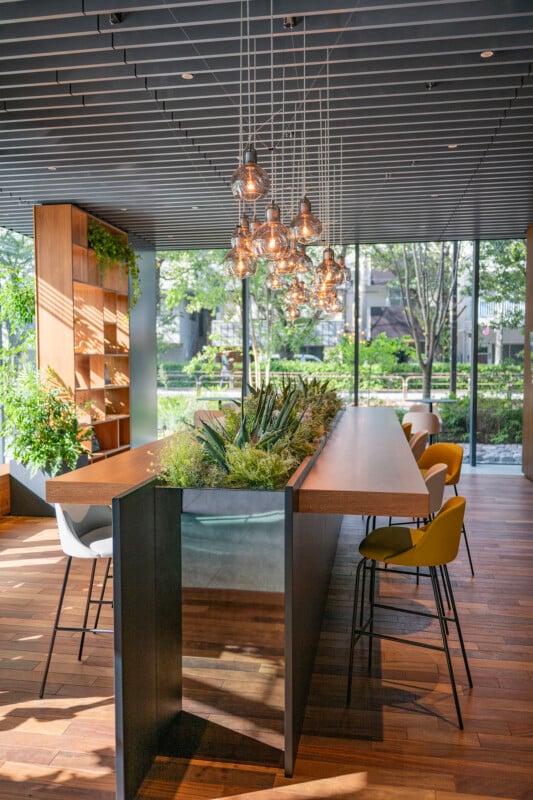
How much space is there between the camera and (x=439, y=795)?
2.49m

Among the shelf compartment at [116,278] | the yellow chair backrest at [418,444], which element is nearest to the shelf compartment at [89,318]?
the shelf compartment at [116,278]

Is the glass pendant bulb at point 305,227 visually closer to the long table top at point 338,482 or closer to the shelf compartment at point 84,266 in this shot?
the long table top at point 338,482

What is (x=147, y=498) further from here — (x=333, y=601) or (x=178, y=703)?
(x=333, y=601)

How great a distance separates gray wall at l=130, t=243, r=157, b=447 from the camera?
9.27 meters

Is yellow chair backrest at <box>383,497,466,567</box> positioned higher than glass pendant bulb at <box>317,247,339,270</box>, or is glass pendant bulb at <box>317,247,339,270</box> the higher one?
glass pendant bulb at <box>317,247,339,270</box>

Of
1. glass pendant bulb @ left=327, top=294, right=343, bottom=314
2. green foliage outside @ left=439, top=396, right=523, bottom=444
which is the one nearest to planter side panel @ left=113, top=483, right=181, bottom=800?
glass pendant bulb @ left=327, top=294, right=343, bottom=314

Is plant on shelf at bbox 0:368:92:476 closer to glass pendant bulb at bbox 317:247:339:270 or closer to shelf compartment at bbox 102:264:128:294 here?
shelf compartment at bbox 102:264:128:294

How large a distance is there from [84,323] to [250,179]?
5019 mm

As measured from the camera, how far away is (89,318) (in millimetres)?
7758

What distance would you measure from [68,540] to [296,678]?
1282 mm

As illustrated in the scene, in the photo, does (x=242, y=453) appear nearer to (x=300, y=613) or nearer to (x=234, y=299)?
(x=300, y=613)

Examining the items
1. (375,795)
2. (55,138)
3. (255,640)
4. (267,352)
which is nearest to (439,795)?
(375,795)

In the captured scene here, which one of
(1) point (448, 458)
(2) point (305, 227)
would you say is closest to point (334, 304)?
(1) point (448, 458)

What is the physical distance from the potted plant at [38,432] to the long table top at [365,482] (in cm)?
332
